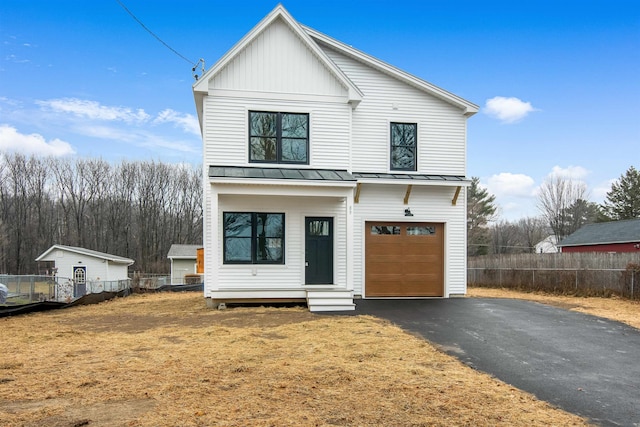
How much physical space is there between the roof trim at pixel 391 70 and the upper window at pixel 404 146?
1.30 meters

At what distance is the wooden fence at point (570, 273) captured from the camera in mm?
15297

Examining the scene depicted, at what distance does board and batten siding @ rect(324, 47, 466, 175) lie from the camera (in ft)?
45.5

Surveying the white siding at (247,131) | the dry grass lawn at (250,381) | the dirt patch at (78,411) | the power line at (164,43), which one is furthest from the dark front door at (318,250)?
the dirt patch at (78,411)

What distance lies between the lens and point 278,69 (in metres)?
12.7

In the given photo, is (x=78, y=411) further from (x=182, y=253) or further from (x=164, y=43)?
(x=182, y=253)

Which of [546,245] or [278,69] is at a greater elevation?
[278,69]

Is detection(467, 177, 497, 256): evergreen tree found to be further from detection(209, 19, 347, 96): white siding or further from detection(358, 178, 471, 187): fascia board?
detection(209, 19, 347, 96): white siding

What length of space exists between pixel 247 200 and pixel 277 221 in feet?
3.45

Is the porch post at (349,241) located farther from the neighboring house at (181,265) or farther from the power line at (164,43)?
the neighboring house at (181,265)

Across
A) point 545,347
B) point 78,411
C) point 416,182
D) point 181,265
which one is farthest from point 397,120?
point 181,265

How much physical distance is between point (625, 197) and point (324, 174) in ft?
136

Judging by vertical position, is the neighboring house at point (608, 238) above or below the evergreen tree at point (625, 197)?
below

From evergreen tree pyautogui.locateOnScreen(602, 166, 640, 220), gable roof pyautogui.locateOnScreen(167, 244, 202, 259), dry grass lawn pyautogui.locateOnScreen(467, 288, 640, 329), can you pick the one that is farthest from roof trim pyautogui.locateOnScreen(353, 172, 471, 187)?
evergreen tree pyautogui.locateOnScreen(602, 166, 640, 220)

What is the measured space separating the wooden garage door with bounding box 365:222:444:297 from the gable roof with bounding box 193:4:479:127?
4131 millimetres
